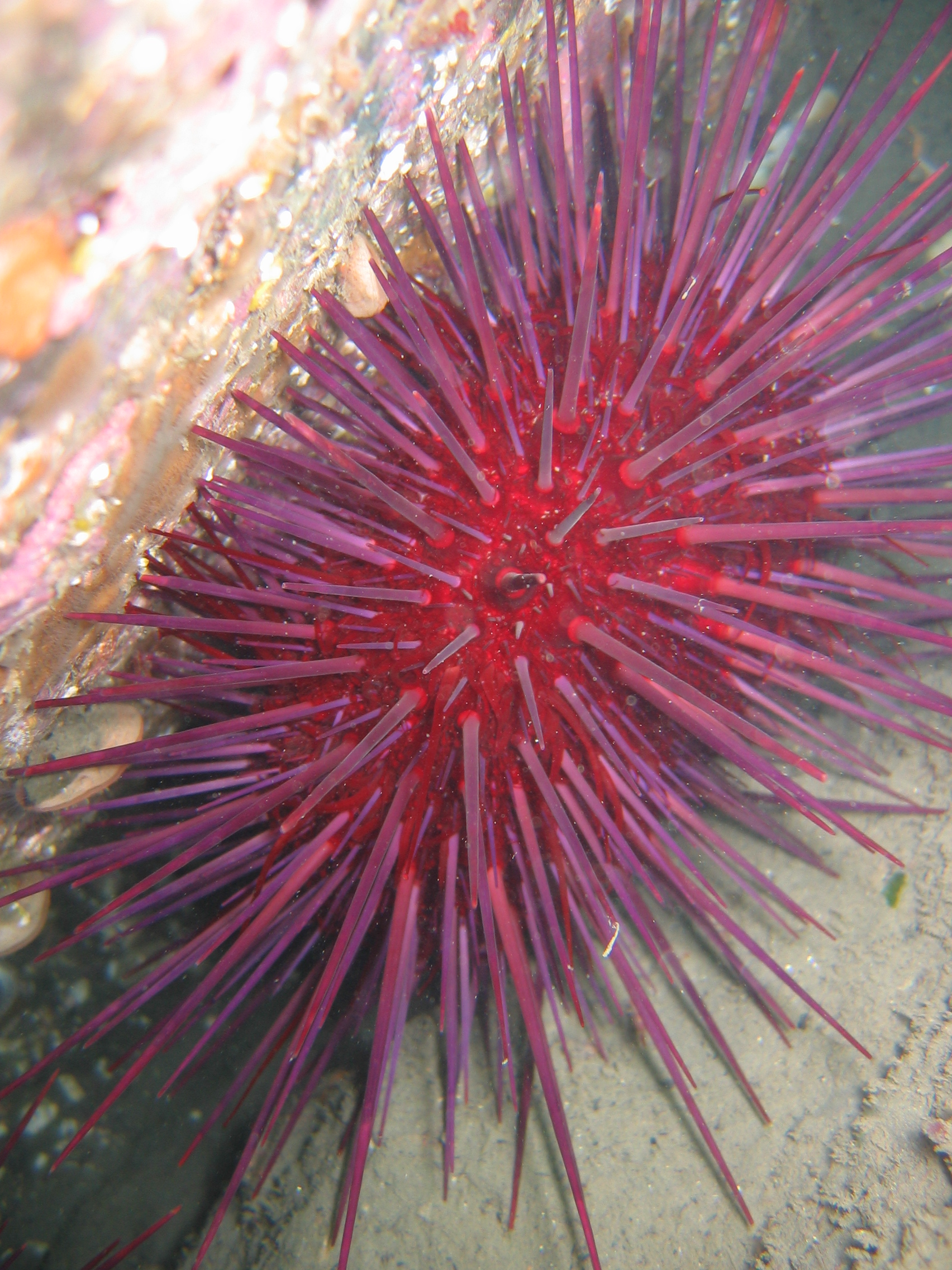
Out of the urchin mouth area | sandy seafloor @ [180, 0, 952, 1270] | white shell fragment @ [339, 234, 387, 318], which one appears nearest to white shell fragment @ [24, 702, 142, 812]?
the urchin mouth area

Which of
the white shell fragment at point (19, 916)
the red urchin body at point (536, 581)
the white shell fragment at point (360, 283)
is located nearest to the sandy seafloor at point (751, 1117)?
the red urchin body at point (536, 581)

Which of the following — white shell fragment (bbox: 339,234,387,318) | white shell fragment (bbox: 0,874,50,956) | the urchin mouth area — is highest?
white shell fragment (bbox: 339,234,387,318)

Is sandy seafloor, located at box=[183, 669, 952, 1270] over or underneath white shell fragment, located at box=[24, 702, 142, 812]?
underneath

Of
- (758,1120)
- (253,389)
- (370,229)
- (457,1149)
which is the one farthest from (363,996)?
(370,229)

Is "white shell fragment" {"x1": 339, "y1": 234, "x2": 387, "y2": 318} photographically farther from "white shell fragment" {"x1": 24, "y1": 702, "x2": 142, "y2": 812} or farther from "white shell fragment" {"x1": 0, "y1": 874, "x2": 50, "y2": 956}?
"white shell fragment" {"x1": 0, "y1": 874, "x2": 50, "y2": 956}

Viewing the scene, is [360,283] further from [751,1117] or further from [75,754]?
[751,1117]

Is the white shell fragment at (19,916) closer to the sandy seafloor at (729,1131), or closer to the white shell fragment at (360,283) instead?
the sandy seafloor at (729,1131)

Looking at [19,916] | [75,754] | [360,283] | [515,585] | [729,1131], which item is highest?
[360,283]

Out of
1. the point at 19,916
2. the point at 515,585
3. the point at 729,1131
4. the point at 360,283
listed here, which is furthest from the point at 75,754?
the point at 729,1131

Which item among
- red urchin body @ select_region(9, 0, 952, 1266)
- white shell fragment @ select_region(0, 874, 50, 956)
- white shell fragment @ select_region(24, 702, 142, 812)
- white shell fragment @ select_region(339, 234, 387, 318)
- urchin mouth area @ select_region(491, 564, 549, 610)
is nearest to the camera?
urchin mouth area @ select_region(491, 564, 549, 610)

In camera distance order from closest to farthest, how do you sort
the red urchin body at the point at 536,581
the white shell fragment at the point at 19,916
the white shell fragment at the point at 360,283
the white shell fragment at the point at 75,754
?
the red urchin body at the point at 536,581, the white shell fragment at the point at 360,283, the white shell fragment at the point at 75,754, the white shell fragment at the point at 19,916
